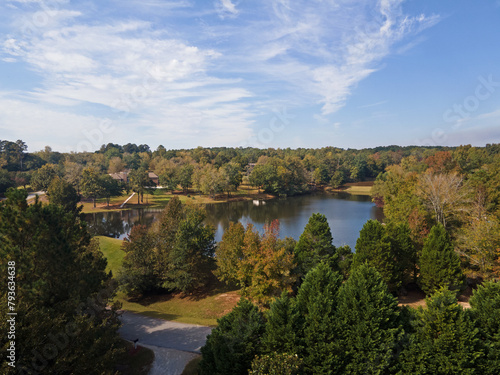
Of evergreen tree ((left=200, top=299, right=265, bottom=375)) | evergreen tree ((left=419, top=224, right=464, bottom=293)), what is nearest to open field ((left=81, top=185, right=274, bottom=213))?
evergreen tree ((left=419, top=224, right=464, bottom=293))

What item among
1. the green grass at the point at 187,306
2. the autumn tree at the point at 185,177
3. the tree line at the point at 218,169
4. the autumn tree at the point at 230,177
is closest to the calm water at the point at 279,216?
the autumn tree at the point at 230,177

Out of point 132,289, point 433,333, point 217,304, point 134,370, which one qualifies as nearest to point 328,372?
point 433,333

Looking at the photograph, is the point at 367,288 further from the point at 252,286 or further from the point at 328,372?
the point at 252,286

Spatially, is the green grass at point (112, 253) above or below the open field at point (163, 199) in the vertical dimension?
below

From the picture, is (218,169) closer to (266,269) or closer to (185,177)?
(185,177)

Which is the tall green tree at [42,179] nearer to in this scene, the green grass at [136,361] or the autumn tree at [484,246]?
the green grass at [136,361]
